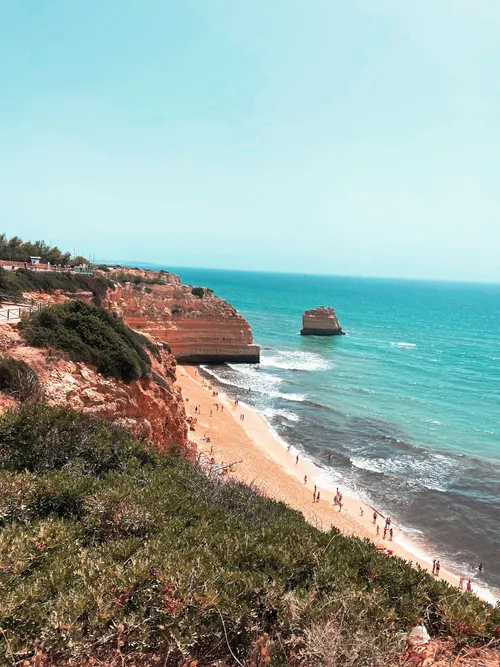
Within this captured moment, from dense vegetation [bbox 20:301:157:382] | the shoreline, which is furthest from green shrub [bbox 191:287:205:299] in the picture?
dense vegetation [bbox 20:301:157:382]

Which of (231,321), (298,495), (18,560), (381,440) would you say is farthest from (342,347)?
(18,560)

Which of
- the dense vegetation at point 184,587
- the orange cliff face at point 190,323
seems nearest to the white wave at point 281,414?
the orange cliff face at point 190,323

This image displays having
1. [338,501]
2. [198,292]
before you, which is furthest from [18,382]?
[198,292]

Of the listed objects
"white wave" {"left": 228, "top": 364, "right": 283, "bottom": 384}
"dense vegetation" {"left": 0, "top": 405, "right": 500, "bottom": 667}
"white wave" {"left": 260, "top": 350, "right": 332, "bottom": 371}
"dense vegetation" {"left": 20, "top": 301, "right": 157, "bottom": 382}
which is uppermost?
"dense vegetation" {"left": 20, "top": 301, "right": 157, "bottom": 382}

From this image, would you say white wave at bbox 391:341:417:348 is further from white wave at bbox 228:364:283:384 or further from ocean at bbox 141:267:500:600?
white wave at bbox 228:364:283:384

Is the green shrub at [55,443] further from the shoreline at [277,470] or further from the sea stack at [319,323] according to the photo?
the sea stack at [319,323]
